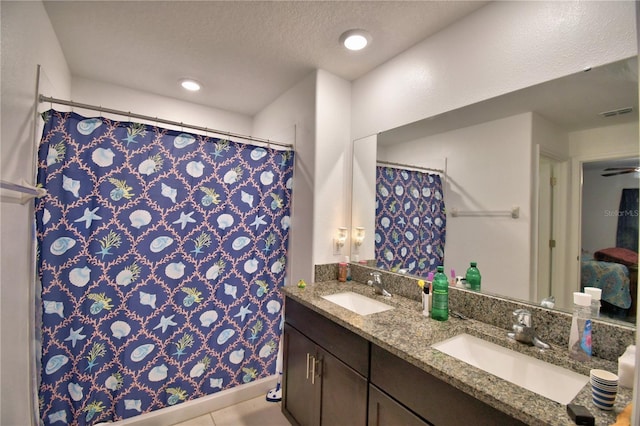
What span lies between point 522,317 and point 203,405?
2040mm

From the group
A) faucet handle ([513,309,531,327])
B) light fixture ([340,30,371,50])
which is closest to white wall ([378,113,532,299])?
faucet handle ([513,309,531,327])

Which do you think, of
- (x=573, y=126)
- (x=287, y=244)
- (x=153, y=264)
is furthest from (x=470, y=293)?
(x=153, y=264)

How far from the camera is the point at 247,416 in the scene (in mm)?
1896

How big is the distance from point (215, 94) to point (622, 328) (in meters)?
3.03

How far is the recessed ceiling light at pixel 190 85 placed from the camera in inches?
91.5

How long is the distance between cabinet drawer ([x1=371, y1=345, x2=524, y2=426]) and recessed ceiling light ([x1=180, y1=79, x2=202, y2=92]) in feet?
8.03

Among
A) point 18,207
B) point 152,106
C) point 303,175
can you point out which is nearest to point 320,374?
point 303,175

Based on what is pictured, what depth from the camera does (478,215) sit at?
1.45 m

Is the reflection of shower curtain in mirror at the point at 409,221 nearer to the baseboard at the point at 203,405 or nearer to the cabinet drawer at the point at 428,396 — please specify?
the cabinet drawer at the point at 428,396

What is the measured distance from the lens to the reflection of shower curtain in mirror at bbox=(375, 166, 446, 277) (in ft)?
5.45

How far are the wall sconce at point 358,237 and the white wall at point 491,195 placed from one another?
665 mm

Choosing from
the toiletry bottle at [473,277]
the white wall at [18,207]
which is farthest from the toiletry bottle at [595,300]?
the white wall at [18,207]

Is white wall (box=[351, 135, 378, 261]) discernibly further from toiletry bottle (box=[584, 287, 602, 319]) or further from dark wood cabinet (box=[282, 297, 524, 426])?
toiletry bottle (box=[584, 287, 602, 319])

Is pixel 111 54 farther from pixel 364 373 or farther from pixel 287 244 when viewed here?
pixel 364 373
